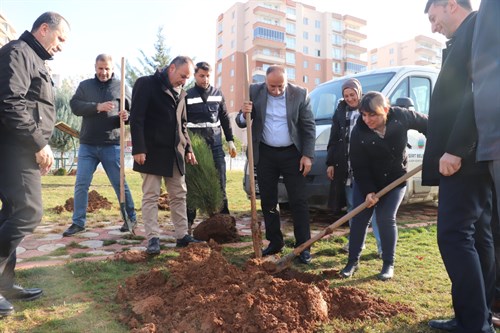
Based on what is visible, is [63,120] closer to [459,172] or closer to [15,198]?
[15,198]

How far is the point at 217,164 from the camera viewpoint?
5.25 meters

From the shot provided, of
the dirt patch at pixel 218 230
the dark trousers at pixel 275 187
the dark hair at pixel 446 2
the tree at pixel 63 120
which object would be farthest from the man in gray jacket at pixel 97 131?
the tree at pixel 63 120

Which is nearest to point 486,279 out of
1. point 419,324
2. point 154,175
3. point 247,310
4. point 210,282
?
point 419,324

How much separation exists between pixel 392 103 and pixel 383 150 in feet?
8.05

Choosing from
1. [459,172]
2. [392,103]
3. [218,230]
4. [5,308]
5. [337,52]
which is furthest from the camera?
[337,52]

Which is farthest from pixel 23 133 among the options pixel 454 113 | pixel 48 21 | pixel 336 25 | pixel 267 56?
pixel 336 25

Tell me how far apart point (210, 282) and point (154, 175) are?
64.5 inches

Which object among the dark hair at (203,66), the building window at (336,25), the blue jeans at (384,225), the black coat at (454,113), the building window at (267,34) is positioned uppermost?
the building window at (336,25)

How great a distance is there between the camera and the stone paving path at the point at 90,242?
152 inches

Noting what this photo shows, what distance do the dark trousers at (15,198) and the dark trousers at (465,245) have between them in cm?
268

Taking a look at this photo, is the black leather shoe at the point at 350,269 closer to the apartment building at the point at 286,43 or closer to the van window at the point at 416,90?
the van window at the point at 416,90

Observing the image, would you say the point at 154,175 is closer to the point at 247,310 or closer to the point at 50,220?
the point at 247,310

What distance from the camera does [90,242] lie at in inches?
178

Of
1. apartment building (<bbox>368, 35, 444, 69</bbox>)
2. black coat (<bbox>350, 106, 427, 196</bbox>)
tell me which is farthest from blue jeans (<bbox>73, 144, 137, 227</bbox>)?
apartment building (<bbox>368, 35, 444, 69</bbox>)
